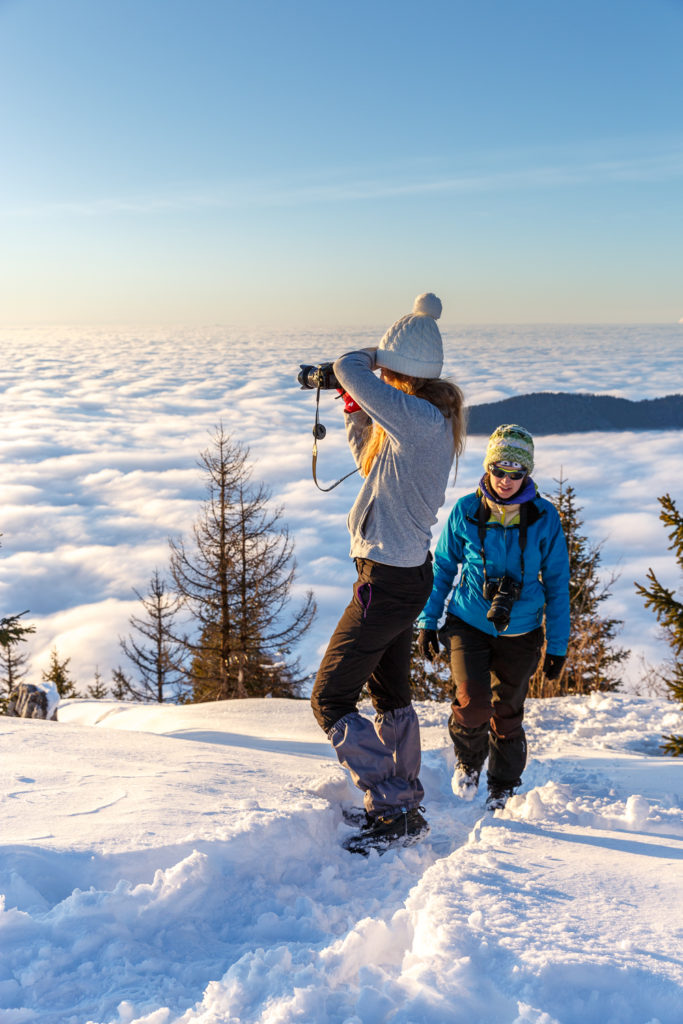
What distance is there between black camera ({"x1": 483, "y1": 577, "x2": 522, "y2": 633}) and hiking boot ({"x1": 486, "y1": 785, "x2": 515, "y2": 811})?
1.05 meters

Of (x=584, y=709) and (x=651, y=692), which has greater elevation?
(x=584, y=709)

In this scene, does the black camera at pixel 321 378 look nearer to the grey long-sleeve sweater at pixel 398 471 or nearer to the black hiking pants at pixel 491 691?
the grey long-sleeve sweater at pixel 398 471

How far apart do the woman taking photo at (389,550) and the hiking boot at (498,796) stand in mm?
692

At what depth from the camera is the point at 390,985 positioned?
6.40ft

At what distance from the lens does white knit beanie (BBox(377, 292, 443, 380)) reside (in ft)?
10.2

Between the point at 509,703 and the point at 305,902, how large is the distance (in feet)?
5.52

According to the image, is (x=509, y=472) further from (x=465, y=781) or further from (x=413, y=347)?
(x=465, y=781)

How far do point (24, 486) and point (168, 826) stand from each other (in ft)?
642

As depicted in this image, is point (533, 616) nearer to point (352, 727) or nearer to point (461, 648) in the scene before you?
point (461, 648)

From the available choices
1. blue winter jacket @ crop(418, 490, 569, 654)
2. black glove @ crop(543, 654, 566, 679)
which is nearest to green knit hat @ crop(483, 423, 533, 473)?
blue winter jacket @ crop(418, 490, 569, 654)

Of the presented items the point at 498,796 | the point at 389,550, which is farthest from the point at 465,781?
the point at 389,550

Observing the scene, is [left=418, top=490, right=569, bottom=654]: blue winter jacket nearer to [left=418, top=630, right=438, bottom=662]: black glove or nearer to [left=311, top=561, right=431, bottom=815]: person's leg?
[left=418, top=630, right=438, bottom=662]: black glove

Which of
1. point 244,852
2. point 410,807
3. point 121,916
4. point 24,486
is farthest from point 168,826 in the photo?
point 24,486

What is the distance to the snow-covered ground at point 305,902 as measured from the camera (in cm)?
192
